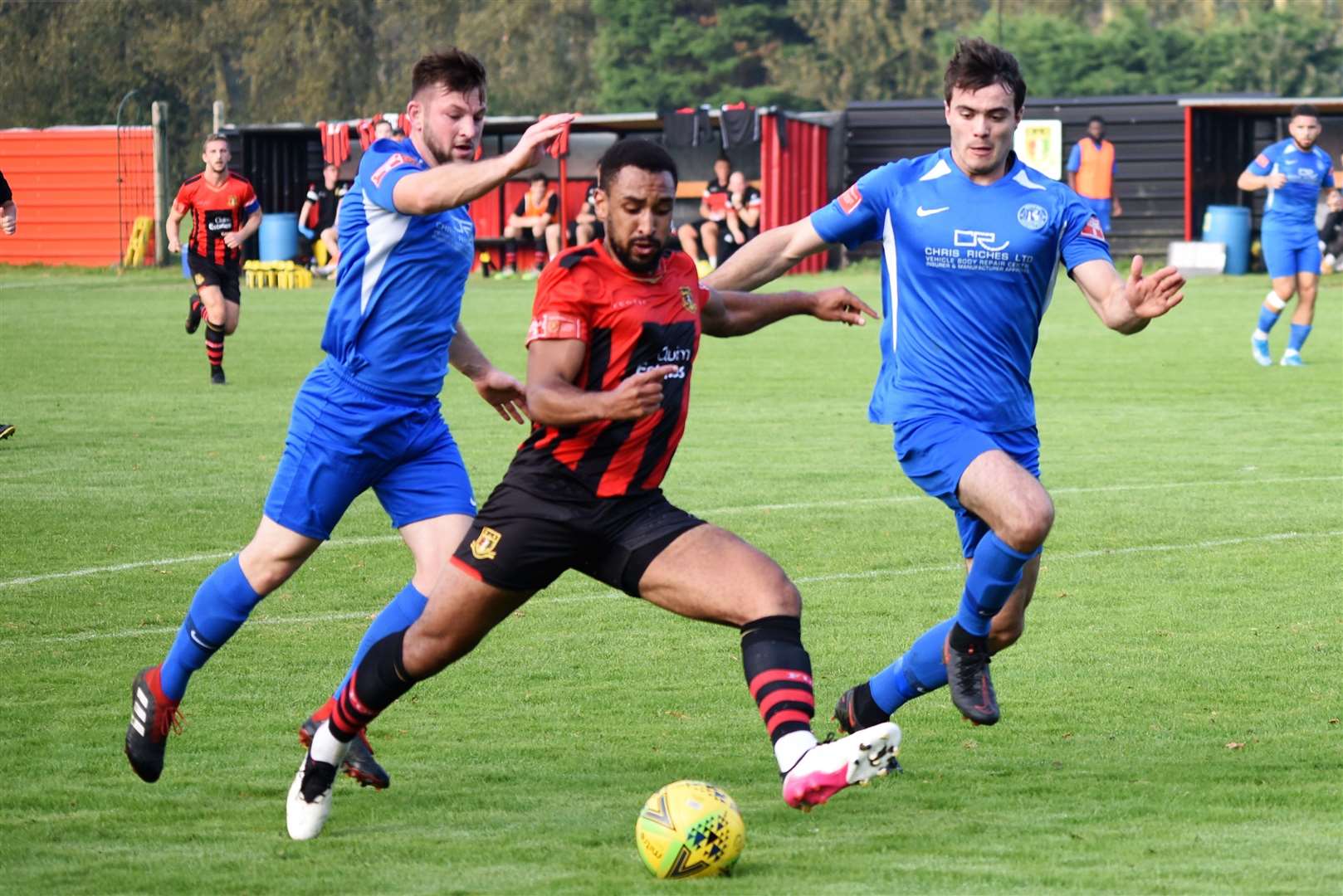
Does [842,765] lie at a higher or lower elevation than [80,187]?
lower

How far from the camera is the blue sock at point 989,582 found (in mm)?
6094

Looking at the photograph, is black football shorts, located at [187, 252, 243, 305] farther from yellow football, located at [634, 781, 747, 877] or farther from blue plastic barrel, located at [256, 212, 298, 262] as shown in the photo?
blue plastic barrel, located at [256, 212, 298, 262]

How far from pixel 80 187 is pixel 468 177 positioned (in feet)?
127

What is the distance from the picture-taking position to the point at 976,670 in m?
6.21

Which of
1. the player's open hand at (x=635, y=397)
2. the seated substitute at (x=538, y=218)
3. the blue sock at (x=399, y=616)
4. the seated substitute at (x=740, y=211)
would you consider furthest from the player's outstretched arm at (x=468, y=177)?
the seated substitute at (x=538, y=218)

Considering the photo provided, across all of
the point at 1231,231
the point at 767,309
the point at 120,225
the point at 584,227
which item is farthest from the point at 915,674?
the point at 120,225

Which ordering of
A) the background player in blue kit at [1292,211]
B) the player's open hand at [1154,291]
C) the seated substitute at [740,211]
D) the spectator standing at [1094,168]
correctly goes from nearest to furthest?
the player's open hand at [1154,291] < the background player in blue kit at [1292,211] < the seated substitute at [740,211] < the spectator standing at [1094,168]

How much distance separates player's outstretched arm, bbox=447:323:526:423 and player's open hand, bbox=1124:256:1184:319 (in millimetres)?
1908

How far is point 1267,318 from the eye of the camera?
20.0 m

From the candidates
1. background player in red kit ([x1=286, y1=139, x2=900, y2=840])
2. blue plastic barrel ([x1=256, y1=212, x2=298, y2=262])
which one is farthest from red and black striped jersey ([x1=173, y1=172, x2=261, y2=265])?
blue plastic barrel ([x1=256, y1=212, x2=298, y2=262])

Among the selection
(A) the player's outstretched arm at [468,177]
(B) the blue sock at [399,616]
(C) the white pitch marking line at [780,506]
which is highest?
(A) the player's outstretched arm at [468,177]

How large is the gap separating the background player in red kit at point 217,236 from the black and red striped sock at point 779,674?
13703 millimetres

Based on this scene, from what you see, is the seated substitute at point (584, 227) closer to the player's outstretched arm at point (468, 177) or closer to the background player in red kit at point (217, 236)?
the background player in red kit at point (217, 236)

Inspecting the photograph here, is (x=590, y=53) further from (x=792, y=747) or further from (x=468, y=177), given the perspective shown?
(x=792, y=747)
